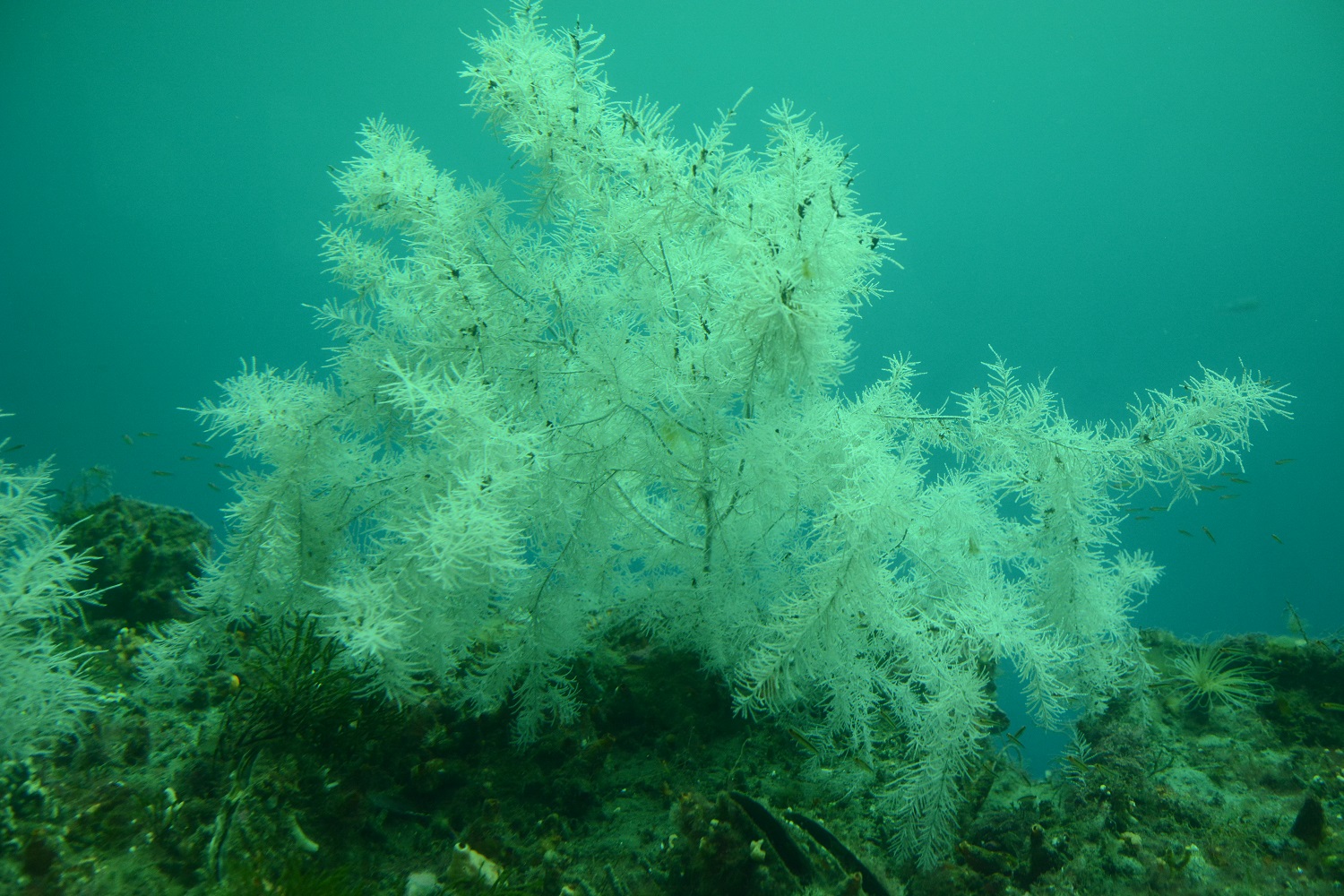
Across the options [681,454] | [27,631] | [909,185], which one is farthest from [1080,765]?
[909,185]

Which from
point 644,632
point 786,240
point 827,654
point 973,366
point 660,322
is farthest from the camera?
point 973,366

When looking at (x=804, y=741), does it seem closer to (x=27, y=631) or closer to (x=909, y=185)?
(x=27, y=631)

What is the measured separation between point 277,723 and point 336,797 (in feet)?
1.75

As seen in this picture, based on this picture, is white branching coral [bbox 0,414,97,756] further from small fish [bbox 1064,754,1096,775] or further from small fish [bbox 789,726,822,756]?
small fish [bbox 1064,754,1096,775]

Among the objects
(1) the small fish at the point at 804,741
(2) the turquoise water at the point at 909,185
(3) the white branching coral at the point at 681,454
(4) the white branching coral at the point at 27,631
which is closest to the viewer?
(4) the white branching coral at the point at 27,631

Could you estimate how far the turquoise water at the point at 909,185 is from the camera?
2042cm

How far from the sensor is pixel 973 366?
914 inches

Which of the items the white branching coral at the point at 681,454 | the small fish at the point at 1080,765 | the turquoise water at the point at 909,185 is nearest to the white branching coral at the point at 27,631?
the white branching coral at the point at 681,454

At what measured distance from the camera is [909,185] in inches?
990

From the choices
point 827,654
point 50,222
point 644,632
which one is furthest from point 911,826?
point 50,222

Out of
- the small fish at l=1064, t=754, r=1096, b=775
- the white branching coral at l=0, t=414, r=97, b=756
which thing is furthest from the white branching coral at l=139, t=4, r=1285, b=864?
the white branching coral at l=0, t=414, r=97, b=756

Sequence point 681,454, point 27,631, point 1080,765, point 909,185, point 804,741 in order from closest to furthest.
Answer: point 27,631 → point 804,741 → point 1080,765 → point 681,454 → point 909,185

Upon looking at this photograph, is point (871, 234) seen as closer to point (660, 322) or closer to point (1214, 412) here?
point (660, 322)

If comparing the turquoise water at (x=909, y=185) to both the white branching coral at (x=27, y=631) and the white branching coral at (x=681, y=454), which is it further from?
the white branching coral at (x=27, y=631)
